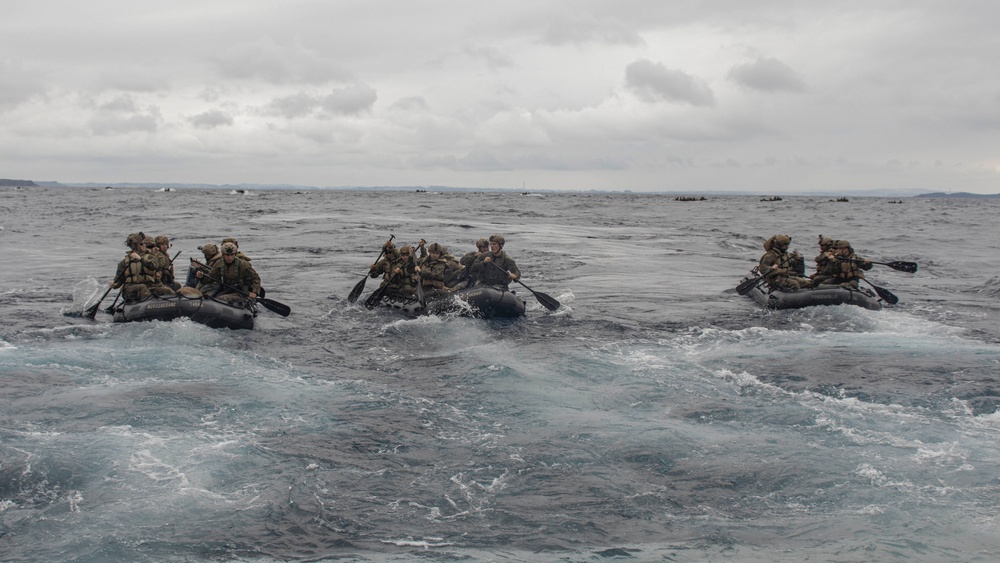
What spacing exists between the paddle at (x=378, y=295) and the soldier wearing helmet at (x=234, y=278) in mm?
3105

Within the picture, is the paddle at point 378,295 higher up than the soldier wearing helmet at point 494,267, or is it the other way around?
the soldier wearing helmet at point 494,267

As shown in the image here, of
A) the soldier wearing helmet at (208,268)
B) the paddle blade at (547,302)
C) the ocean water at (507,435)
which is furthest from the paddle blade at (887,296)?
the soldier wearing helmet at (208,268)

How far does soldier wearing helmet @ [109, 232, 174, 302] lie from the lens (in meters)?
18.8

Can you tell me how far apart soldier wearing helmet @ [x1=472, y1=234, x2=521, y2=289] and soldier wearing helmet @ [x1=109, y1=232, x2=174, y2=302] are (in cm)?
735

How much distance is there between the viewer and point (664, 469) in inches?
417

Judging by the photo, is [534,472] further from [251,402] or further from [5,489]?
[5,489]

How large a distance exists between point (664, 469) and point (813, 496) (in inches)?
70.8

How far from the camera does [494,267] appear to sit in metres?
20.9

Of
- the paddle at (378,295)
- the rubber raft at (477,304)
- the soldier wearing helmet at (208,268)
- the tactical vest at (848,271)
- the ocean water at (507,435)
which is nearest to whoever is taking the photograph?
the ocean water at (507,435)

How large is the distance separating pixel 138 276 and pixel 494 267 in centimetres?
839

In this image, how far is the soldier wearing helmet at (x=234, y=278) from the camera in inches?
773

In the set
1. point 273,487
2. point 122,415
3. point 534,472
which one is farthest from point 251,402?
point 534,472

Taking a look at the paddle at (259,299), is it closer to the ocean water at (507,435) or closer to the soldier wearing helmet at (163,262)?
the ocean water at (507,435)

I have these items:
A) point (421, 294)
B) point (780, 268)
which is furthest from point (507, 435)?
point (780, 268)
